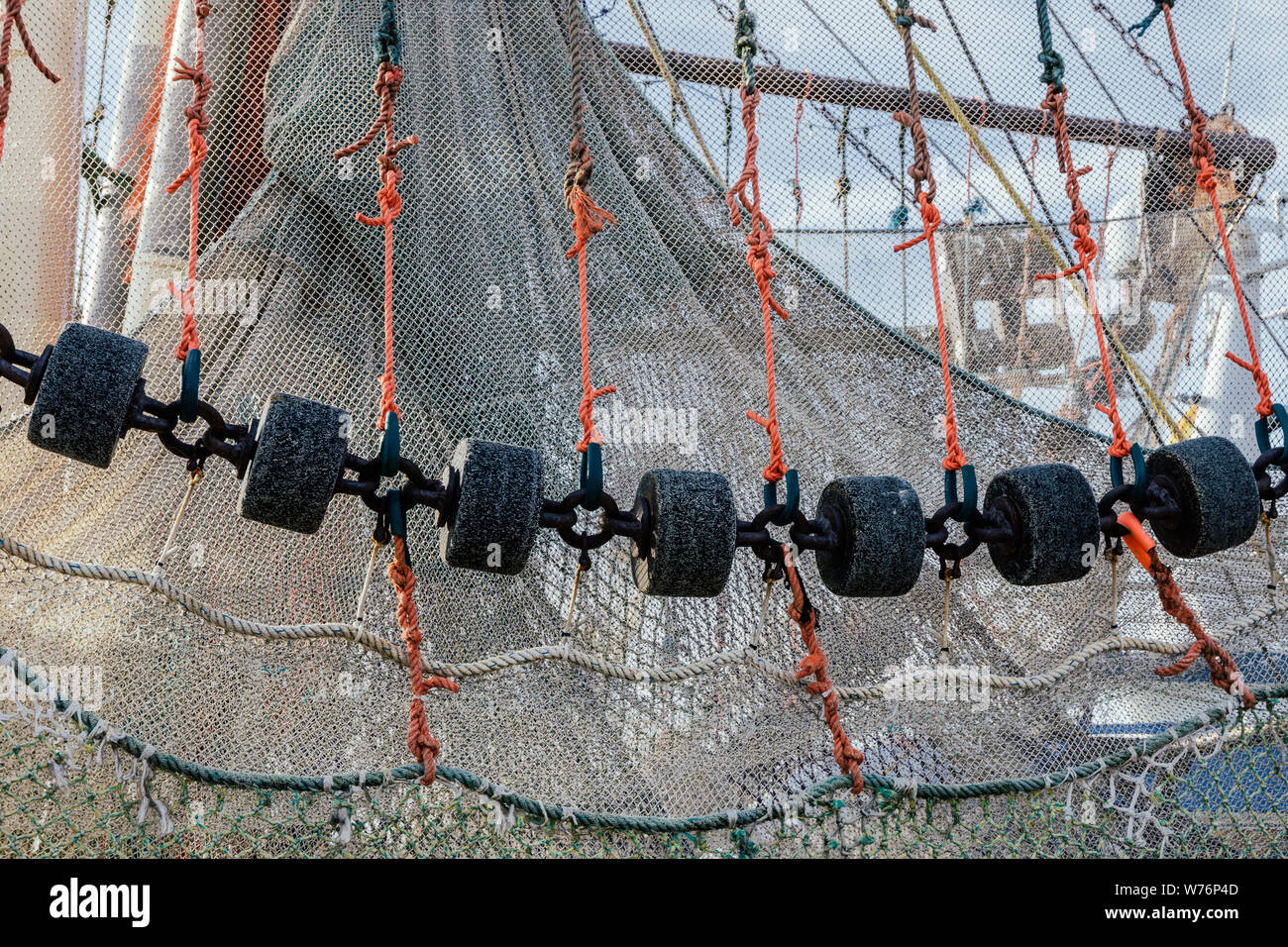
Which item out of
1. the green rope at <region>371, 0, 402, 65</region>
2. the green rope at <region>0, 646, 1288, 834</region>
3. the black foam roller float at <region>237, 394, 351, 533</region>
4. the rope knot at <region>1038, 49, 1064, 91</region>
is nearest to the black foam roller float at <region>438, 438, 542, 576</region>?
the black foam roller float at <region>237, 394, 351, 533</region>

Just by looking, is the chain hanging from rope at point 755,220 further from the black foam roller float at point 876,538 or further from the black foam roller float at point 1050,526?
the black foam roller float at point 1050,526

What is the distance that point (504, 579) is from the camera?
5.81 ft

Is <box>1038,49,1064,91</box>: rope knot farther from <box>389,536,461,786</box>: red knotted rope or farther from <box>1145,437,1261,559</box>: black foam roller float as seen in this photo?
<box>389,536,461,786</box>: red knotted rope

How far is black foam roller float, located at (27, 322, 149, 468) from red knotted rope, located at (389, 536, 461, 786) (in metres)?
0.39

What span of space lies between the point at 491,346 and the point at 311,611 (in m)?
0.58

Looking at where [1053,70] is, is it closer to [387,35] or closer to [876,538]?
[876,538]

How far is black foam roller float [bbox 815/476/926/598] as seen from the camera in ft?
5.13

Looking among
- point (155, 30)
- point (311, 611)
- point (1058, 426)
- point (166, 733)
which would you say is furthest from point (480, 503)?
point (155, 30)

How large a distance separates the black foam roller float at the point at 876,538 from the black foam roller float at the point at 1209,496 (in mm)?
449

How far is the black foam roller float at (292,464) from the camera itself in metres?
1.31

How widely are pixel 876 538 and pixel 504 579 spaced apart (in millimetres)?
624

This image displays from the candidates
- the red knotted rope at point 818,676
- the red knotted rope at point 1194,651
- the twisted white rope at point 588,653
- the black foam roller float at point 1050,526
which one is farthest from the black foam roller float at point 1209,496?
the red knotted rope at point 818,676

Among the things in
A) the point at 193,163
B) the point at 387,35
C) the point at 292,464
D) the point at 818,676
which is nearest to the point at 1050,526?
the point at 818,676

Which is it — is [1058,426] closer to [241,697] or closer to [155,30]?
[241,697]
